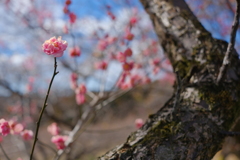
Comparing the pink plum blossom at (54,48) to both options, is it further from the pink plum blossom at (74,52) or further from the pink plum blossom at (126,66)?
the pink plum blossom at (74,52)

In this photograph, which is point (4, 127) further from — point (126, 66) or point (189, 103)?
point (126, 66)

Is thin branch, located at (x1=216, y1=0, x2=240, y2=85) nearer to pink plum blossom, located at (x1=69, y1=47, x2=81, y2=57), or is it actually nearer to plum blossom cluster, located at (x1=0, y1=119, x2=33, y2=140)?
plum blossom cluster, located at (x1=0, y1=119, x2=33, y2=140)

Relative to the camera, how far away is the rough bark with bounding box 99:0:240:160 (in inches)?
29.1

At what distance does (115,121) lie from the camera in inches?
356

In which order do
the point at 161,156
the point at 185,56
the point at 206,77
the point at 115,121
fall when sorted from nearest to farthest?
the point at 161,156
the point at 206,77
the point at 185,56
the point at 115,121

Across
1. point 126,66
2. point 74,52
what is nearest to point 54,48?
point 126,66

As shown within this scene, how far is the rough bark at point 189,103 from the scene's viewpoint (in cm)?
74

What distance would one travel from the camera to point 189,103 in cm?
87

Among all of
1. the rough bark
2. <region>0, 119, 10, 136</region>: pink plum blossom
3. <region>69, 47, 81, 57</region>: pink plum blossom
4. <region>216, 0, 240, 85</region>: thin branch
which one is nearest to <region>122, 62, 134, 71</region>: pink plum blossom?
<region>69, 47, 81, 57</region>: pink plum blossom

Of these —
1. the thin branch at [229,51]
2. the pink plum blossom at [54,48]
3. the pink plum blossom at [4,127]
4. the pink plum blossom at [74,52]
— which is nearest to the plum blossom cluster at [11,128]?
the pink plum blossom at [4,127]

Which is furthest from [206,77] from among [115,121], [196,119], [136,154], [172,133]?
[115,121]

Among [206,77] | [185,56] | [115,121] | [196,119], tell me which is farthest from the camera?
[115,121]

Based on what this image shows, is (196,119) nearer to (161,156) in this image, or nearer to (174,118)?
(174,118)

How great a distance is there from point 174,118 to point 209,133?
14 centimetres
